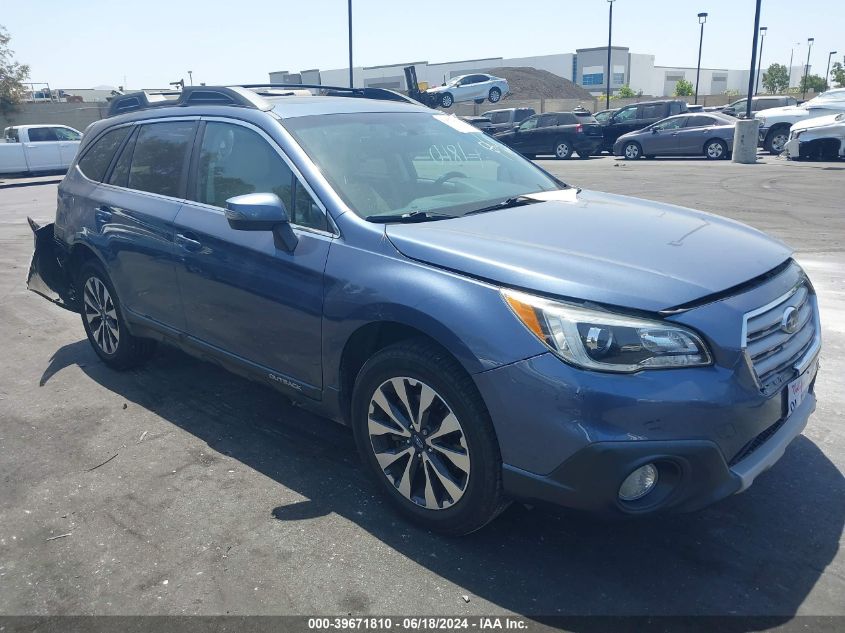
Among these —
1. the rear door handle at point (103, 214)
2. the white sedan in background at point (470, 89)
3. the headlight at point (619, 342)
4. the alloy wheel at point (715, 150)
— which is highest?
the white sedan in background at point (470, 89)

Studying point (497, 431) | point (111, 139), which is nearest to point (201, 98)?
point (111, 139)

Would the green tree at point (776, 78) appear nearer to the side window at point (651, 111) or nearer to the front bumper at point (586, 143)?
the side window at point (651, 111)

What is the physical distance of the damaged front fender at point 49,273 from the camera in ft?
19.0

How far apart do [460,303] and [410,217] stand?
0.72m

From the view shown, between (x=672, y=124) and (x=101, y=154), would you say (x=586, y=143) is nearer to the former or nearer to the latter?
(x=672, y=124)

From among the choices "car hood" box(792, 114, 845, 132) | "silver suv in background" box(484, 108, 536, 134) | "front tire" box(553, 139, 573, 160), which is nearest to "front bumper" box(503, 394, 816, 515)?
"car hood" box(792, 114, 845, 132)

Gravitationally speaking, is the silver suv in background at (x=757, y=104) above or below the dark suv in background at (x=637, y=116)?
above

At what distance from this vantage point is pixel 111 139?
5.27 m

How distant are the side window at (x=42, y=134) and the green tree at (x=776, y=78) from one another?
314 feet

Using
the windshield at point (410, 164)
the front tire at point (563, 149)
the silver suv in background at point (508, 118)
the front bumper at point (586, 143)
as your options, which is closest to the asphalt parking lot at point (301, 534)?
the windshield at point (410, 164)

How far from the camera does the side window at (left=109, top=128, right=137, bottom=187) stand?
4953mm

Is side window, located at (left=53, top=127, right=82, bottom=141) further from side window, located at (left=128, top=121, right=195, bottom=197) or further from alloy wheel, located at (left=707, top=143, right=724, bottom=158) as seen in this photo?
side window, located at (left=128, top=121, right=195, bottom=197)

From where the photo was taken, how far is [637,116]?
2684 cm

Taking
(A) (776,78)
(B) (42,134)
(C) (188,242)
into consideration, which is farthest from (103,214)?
(A) (776,78)
